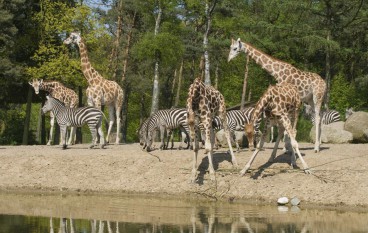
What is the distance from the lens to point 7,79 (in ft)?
125

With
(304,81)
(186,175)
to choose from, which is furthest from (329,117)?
(186,175)

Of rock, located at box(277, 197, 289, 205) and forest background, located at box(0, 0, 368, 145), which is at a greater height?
forest background, located at box(0, 0, 368, 145)

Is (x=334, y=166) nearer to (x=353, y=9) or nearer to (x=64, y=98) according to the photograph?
(x=64, y=98)

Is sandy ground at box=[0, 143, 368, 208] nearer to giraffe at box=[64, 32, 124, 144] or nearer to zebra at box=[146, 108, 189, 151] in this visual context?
zebra at box=[146, 108, 189, 151]

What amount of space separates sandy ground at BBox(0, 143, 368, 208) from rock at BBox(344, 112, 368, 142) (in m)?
2.97

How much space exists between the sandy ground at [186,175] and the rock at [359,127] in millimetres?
2972

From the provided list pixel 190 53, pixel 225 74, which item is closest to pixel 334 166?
pixel 190 53

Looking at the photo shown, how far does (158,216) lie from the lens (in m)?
17.7

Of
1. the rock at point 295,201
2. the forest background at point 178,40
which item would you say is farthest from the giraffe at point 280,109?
the forest background at point 178,40

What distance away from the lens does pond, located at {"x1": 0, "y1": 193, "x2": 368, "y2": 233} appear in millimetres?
16016

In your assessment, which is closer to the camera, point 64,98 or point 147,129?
point 147,129

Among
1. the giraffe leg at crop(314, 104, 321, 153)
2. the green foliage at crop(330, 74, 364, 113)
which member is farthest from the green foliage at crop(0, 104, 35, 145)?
the giraffe leg at crop(314, 104, 321, 153)

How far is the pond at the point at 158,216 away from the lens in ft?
52.5

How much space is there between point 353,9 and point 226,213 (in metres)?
25.0
